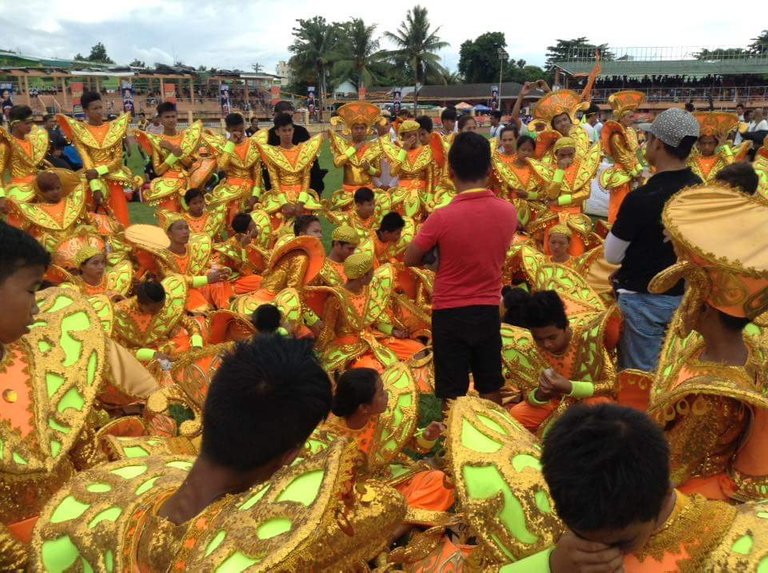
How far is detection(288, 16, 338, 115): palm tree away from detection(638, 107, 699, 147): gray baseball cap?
60.7 meters

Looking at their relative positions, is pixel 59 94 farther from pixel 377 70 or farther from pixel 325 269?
pixel 325 269

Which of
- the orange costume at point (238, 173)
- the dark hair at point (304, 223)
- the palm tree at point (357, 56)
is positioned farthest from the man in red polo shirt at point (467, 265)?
the palm tree at point (357, 56)

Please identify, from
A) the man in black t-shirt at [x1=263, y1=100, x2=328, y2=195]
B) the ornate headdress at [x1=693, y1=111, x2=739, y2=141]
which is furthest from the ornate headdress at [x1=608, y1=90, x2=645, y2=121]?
the man in black t-shirt at [x1=263, y1=100, x2=328, y2=195]

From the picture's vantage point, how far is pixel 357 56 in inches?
2408

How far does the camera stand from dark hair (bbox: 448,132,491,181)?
3.43m

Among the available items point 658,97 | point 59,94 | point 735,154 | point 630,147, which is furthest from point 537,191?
point 658,97

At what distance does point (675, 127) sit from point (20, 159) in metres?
7.16

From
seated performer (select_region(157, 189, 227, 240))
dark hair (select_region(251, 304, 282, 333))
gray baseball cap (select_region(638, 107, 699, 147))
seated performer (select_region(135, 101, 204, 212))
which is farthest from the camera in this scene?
seated performer (select_region(135, 101, 204, 212))

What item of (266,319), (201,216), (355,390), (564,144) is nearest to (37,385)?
(355,390)

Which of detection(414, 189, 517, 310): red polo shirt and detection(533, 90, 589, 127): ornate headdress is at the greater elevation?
detection(533, 90, 589, 127): ornate headdress

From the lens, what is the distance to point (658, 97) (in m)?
45.3

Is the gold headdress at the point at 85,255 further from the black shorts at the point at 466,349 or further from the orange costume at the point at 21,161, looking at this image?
the black shorts at the point at 466,349

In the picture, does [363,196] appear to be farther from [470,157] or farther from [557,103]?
[557,103]

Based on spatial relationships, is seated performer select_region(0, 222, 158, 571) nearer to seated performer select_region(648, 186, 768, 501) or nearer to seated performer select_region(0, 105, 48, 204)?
seated performer select_region(648, 186, 768, 501)
